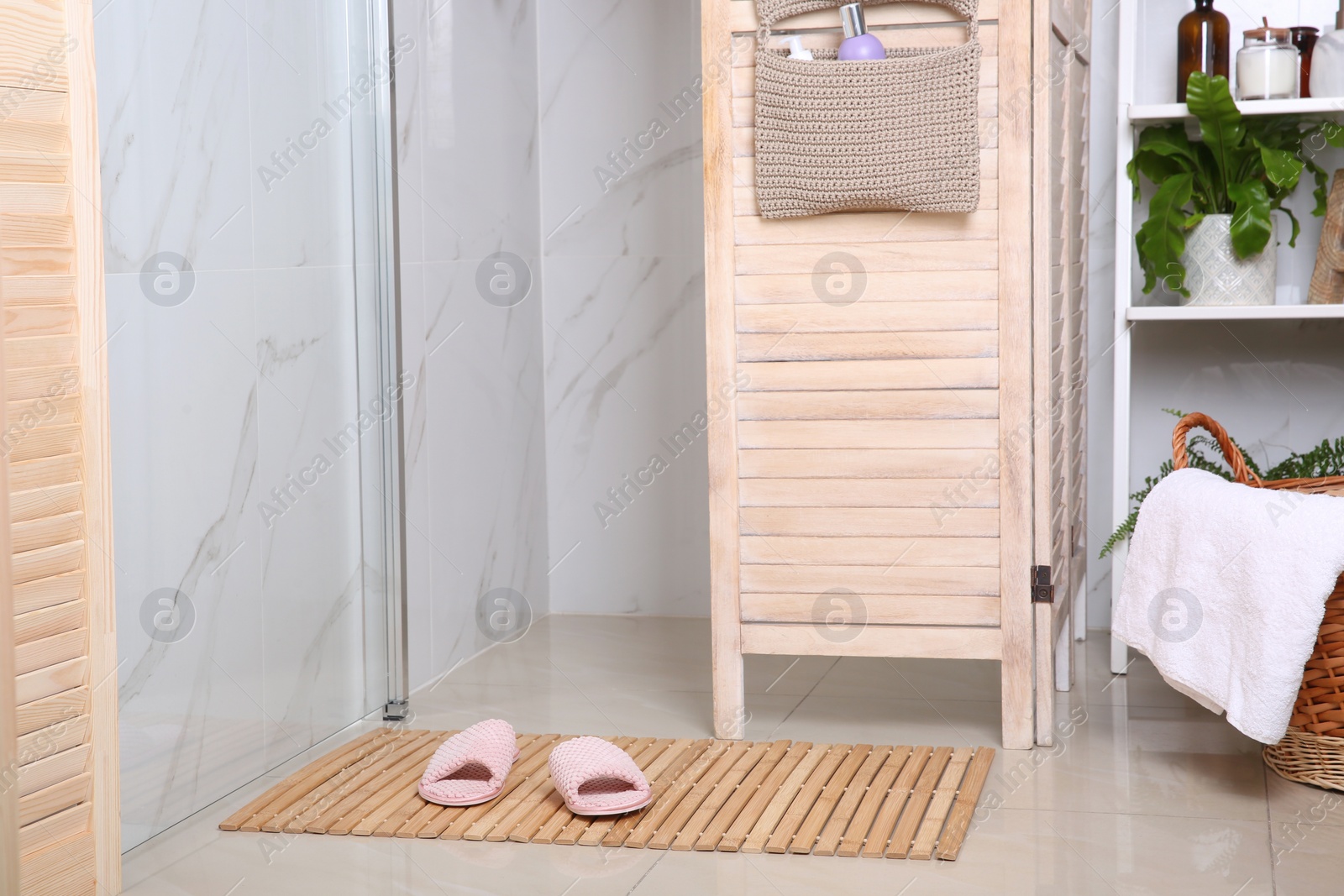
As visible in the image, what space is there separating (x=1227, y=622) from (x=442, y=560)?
4.60 feet

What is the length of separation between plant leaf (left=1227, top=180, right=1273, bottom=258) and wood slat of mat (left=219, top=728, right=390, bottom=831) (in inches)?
65.1

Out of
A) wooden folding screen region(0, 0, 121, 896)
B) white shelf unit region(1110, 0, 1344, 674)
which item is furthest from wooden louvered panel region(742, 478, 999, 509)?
wooden folding screen region(0, 0, 121, 896)

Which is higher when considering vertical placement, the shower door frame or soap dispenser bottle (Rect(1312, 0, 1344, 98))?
soap dispenser bottle (Rect(1312, 0, 1344, 98))

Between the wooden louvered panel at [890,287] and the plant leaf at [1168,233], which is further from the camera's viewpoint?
the plant leaf at [1168,233]

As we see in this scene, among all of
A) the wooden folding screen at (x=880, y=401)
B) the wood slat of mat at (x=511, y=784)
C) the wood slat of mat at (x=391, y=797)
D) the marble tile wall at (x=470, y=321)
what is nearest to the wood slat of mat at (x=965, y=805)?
the wooden folding screen at (x=880, y=401)

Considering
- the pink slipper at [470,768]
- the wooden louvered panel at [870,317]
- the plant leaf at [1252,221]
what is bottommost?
the pink slipper at [470,768]

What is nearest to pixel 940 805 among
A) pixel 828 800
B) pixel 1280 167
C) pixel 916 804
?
pixel 916 804

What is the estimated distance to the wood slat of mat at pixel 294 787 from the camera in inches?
66.1

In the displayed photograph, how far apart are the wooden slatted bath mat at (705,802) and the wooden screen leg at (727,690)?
0.03 meters

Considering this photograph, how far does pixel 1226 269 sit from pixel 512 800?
152 cm

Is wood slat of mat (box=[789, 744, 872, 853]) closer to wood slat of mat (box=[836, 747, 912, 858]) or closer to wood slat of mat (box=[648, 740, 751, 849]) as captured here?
wood slat of mat (box=[836, 747, 912, 858])

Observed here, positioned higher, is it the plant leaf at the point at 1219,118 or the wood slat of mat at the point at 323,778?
the plant leaf at the point at 1219,118

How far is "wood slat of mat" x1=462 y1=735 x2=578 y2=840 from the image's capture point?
5.31 feet

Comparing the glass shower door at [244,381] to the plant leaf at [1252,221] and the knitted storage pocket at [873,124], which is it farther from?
the plant leaf at [1252,221]
